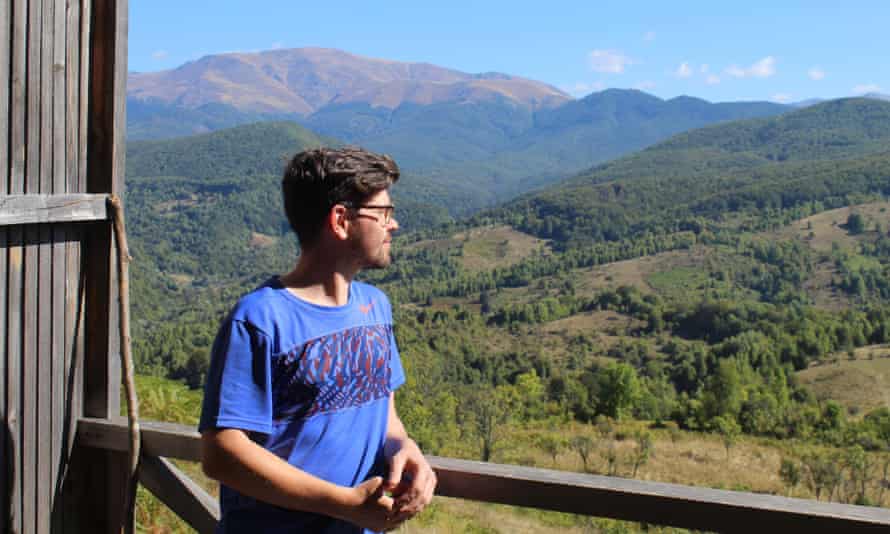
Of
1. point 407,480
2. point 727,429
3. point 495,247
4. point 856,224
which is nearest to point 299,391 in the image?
point 407,480

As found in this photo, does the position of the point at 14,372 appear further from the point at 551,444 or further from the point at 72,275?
the point at 551,444

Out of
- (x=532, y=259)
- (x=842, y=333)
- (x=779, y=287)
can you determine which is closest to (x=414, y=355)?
(x=842, y=333)

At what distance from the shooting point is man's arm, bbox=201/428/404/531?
1.38 metres

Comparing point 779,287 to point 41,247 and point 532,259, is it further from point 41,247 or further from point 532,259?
point 41,247

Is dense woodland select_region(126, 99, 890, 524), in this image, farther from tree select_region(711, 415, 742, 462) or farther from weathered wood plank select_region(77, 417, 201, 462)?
weathered wood plank select_region(77, 417, 201, 462)

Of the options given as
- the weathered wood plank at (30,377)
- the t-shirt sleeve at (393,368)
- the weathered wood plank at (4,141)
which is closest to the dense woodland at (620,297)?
the weathered wood plank at (30,377)

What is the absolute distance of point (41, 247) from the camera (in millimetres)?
2129

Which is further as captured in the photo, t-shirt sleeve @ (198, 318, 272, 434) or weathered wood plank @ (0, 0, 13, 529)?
weathered wood plank @ (0, 0, 13, 529)

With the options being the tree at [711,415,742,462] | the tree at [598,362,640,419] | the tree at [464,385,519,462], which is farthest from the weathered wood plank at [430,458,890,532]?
the tree at [598,362,640,419]

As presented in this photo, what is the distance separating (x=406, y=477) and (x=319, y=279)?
424 millimetres

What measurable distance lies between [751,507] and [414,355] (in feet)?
162

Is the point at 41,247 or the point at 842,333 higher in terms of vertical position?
the point at 41,247

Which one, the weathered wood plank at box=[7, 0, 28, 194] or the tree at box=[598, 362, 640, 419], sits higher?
the weathered wood plank at box=[7, 0, 28, 194]

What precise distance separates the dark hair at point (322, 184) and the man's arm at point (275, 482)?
41cm
